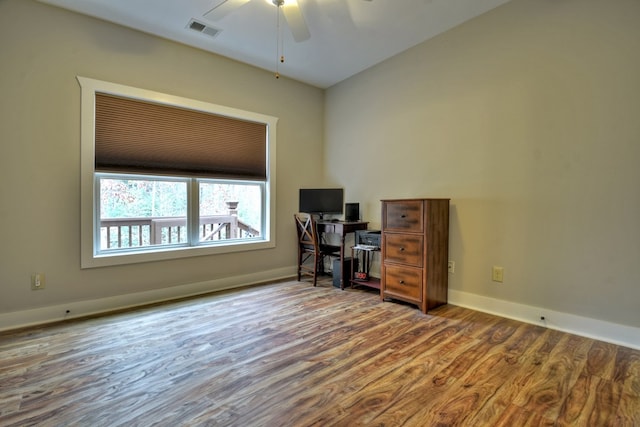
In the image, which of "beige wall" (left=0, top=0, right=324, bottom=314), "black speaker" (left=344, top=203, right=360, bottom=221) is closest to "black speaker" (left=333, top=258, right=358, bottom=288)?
"black speaker" (left=344, top=203, right=360, bottom=221)

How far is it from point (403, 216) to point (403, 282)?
661 mm

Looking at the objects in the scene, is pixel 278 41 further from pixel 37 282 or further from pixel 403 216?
pixel 37 282

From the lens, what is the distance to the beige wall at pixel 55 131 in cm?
252

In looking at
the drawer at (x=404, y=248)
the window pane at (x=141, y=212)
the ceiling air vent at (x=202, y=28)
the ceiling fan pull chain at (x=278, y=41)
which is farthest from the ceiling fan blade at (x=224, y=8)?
the drawer at (x=404, y=248)

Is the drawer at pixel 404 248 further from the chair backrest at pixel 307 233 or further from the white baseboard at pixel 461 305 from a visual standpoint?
the chair backrest at pixel 307 233

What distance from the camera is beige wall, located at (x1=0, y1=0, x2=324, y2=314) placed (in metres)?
2.52

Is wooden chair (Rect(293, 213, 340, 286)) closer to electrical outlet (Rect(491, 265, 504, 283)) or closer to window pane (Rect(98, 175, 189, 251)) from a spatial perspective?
window pane (Rect(98, 175, 189, 251))

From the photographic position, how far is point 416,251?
299 centimetres

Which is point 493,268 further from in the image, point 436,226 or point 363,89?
point 363,89

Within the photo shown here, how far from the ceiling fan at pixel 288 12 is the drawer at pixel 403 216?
1.74 metres

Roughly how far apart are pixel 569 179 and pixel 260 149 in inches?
126

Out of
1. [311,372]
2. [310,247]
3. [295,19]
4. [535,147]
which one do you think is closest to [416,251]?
[535,147]

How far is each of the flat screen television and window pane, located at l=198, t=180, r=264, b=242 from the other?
59 centimetres

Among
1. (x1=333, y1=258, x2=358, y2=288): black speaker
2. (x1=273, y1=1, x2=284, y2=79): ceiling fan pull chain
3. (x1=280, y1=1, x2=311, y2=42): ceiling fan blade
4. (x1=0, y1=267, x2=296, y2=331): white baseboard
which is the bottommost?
(x1=0, y1=267, x2=296, y2=331): white baseboard
